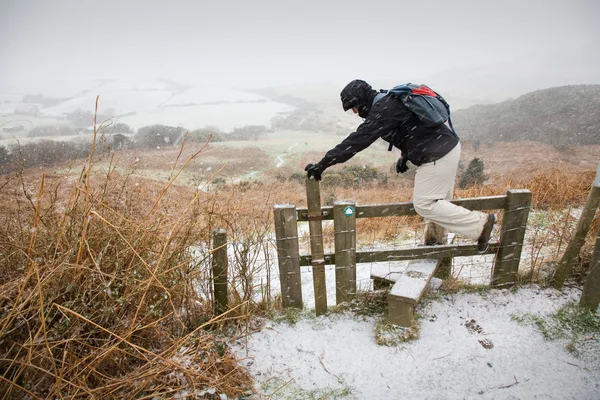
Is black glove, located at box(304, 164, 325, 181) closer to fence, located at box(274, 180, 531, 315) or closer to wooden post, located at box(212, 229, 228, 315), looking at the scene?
fence, located at box(274, 180, 531, 315)

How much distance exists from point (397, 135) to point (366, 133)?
0.37 m

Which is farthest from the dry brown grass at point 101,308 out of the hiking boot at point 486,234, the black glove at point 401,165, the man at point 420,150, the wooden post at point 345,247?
the hiking boot at point 486,234

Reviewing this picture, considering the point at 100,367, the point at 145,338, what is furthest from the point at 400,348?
the point at 100,367

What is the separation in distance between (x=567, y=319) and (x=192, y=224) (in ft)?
12.0

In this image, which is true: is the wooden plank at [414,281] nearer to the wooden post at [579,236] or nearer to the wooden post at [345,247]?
the wooden post at [345,247]

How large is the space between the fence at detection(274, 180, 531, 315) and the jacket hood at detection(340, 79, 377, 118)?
35.2 inches

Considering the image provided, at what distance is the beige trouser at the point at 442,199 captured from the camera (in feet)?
9.53

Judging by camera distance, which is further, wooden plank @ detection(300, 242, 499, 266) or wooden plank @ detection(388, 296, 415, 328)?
wooden plank @ detection(300, 242, 499, 266)

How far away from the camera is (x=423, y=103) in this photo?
2756 mm

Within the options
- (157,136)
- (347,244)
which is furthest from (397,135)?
(157,136)

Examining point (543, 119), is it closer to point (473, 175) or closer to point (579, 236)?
point (473, 175)

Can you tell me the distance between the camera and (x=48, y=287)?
6.41ft

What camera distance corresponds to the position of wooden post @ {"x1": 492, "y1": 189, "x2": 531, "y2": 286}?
3172 mm

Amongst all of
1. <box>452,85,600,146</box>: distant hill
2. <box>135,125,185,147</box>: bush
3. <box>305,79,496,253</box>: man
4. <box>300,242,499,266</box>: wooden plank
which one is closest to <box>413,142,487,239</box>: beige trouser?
<box>305,79,496,253</box>: man
